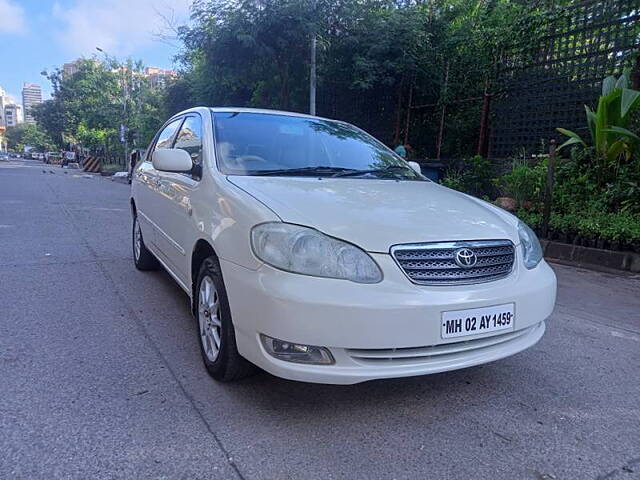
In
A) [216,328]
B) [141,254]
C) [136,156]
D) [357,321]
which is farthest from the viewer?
[136,156]

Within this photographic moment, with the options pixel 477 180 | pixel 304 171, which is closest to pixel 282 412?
pixel 304 171

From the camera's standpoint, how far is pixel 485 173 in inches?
360

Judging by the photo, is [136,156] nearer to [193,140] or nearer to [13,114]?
[193,140]

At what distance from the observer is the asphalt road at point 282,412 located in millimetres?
1987

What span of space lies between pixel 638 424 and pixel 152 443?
231 centimetres

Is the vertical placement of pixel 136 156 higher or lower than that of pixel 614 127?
lower

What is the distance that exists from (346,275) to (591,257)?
5.02m

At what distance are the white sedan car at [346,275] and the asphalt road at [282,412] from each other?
0.30 meters

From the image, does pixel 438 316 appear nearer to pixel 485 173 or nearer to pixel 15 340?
pixel 15 340

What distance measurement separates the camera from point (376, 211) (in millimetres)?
2441

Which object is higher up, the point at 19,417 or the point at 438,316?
the point at 438,316

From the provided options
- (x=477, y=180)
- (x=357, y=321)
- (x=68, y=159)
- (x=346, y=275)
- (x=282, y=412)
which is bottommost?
(x=282, y=412)

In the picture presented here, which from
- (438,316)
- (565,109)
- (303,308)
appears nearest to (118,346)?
(303,308)

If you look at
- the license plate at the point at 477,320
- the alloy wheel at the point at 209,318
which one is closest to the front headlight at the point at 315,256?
the license plate at the point at 477,320
